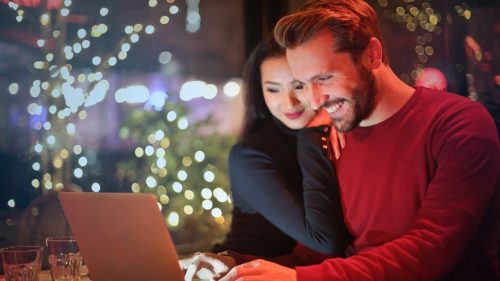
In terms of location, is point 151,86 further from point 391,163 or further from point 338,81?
point 391,163

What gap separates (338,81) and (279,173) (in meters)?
0.55

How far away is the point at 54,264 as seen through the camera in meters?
1.99

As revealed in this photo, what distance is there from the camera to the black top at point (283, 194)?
92.9 inches

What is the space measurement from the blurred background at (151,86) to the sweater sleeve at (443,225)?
11.2 inches

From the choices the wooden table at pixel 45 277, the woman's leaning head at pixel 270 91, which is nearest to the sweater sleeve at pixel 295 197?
the woman's leaning head at pixel 270 91

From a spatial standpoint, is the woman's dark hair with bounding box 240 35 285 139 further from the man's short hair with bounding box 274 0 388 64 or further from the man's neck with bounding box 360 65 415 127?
the man's neck with bounding box 360 65 415 127

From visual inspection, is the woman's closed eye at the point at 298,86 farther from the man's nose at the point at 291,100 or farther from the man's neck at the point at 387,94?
the man's neck at the point at 387,94

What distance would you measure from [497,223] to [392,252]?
37cm

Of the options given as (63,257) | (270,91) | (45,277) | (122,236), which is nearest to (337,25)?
(270,91)

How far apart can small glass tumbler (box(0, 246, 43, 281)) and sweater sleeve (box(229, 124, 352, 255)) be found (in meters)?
0.97

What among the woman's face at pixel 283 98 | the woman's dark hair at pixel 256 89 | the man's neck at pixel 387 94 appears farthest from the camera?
the woman's dark hair at pixel 256 89

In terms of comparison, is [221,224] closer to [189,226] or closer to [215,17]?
[189,226]

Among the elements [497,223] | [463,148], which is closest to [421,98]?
[463,148]

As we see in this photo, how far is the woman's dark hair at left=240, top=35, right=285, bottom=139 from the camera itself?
2.64m
